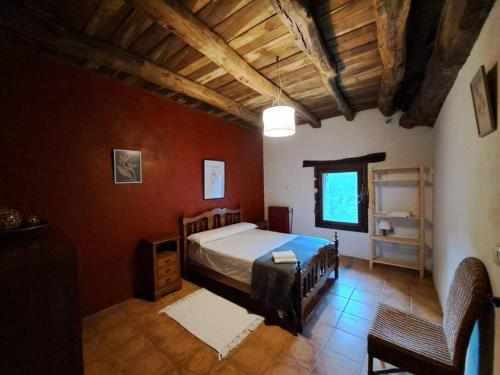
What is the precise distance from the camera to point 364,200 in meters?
3.63

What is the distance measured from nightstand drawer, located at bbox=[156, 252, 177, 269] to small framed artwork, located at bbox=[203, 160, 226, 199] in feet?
3.73

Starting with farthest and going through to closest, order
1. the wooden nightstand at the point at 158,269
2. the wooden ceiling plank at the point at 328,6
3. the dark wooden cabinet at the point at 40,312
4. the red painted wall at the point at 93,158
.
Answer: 1. the wooden nightstand at the point at 158,269
2. the red painted wall at the point at 93,158
3. the wooden ceiling plank at the point at 328,6
4. the dark wooden cabinet at the point at 40,312

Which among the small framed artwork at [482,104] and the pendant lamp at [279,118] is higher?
the pendant lamp at [279,118]

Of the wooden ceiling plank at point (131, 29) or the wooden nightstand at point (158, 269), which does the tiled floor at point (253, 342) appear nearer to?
the wooden nightstand at point (158, 269)

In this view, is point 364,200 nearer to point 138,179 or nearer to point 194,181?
point 194,181

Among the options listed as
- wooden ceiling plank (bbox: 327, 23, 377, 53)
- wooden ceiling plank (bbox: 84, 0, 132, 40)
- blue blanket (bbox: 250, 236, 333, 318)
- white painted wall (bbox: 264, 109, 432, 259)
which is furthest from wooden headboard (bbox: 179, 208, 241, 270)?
wooden ceiling plank (bbox: 327, 23, 377, 53)

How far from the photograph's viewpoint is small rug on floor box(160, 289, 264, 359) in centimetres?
192

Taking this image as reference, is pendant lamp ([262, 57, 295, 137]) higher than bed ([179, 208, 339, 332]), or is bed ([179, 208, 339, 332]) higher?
pendant lamp ([262, 57, 295, 137])

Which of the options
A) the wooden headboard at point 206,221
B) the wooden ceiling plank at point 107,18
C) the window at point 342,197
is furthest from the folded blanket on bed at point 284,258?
the wooden ceiling plank at point 107,18

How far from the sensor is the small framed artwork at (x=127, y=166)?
2.50 m

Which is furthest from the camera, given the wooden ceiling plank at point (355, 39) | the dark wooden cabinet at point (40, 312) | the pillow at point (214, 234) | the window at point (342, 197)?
the window at point (342, 197)

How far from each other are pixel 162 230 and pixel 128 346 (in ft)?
4.53

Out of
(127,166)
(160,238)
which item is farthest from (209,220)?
(127,166)

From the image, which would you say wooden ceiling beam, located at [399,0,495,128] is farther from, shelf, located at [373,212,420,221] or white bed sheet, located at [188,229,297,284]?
white bed sheet, located at [188,229,297,284]
